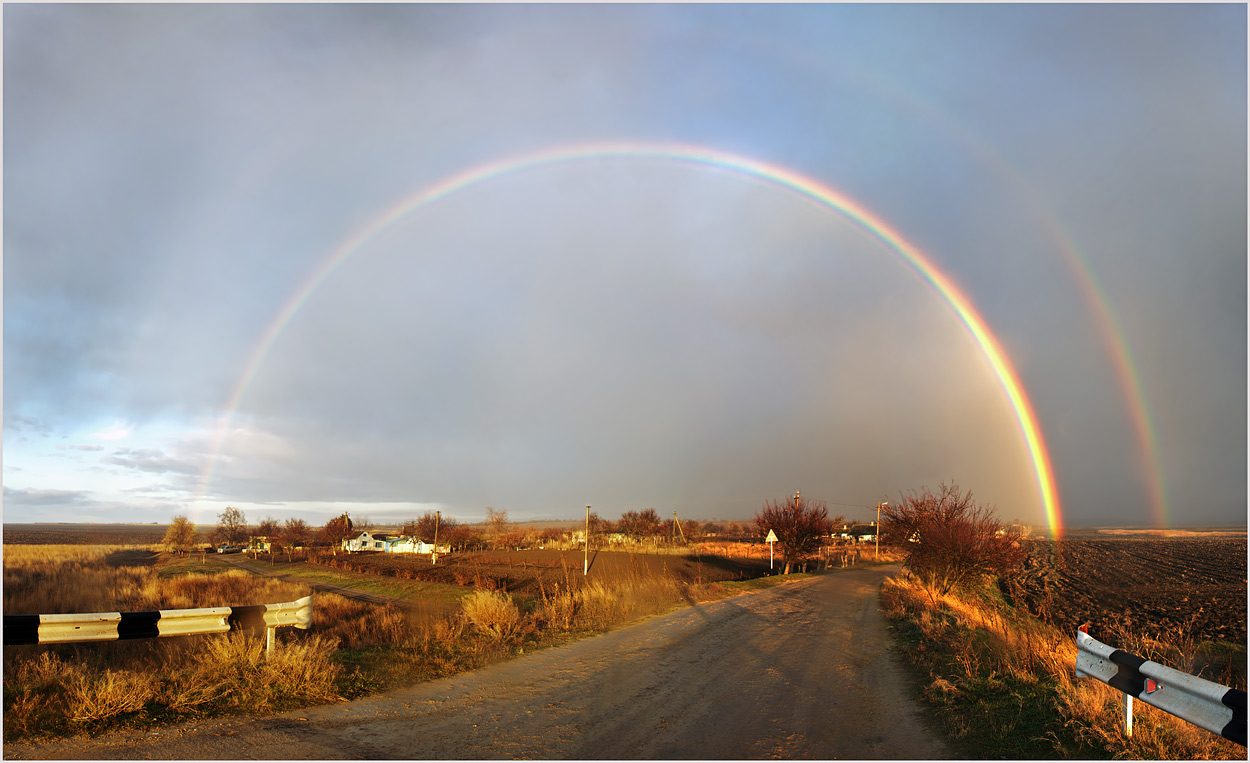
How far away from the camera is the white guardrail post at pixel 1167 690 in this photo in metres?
4.84

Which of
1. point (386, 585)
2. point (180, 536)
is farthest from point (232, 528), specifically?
point (386, 585)

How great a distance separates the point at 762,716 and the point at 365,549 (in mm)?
91273

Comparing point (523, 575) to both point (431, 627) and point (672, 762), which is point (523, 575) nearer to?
point (431, 627)

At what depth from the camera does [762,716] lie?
25.4ft

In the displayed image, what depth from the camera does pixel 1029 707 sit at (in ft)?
25.5

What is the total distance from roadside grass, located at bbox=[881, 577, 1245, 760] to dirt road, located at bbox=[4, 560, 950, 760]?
23.3 inches

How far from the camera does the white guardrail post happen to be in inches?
190

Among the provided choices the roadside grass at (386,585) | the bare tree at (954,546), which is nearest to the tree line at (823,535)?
the bare tree at (954,546)

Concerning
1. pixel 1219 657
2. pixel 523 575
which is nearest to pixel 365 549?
pixel 523 575

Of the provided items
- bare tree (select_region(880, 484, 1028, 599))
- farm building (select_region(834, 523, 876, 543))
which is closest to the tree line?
bare tree (select_region(880, 484, 1028, 599))

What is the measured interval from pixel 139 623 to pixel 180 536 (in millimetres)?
89784

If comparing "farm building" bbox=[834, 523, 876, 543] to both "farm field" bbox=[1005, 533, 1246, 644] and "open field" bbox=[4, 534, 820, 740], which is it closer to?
"farm field" bbox=[1005, 533, 1246, 644]

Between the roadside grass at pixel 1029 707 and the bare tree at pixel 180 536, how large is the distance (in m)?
90.5

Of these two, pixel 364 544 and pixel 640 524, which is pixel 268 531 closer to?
pixel 364 544
